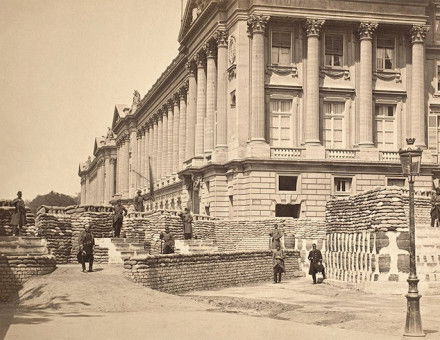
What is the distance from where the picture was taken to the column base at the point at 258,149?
5625 centimetres

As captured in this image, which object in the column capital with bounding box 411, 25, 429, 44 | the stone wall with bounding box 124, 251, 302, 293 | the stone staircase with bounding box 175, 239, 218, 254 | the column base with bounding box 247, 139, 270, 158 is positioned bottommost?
the stone wall with bounding box 124, 251, 302, 293

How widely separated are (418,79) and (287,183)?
12003mm

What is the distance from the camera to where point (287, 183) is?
5709 centimetres

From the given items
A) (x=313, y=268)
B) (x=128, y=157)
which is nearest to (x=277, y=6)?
(x=313, y=268)

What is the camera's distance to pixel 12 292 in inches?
1128

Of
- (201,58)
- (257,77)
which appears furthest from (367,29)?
(201,58)

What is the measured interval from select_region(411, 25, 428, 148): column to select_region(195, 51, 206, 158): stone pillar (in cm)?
1738

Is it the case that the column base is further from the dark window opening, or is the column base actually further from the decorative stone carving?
the decorative stone carving


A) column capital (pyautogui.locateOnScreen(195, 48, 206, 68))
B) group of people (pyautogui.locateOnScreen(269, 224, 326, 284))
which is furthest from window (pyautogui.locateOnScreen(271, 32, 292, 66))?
group of people (pyautogui.locateOnScreen(269, 224, 326, 284))

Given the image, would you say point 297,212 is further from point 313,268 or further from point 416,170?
point 416,170

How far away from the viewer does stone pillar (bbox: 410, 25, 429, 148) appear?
2335 inches

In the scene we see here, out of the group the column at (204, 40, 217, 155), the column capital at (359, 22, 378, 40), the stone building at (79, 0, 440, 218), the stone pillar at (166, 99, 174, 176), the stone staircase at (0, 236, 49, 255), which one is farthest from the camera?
the stone pillar at (166, 99, 174, 176)

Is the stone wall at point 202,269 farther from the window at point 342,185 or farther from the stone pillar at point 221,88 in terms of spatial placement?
the stone pillar at point 221,88

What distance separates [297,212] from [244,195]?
3.95 m
